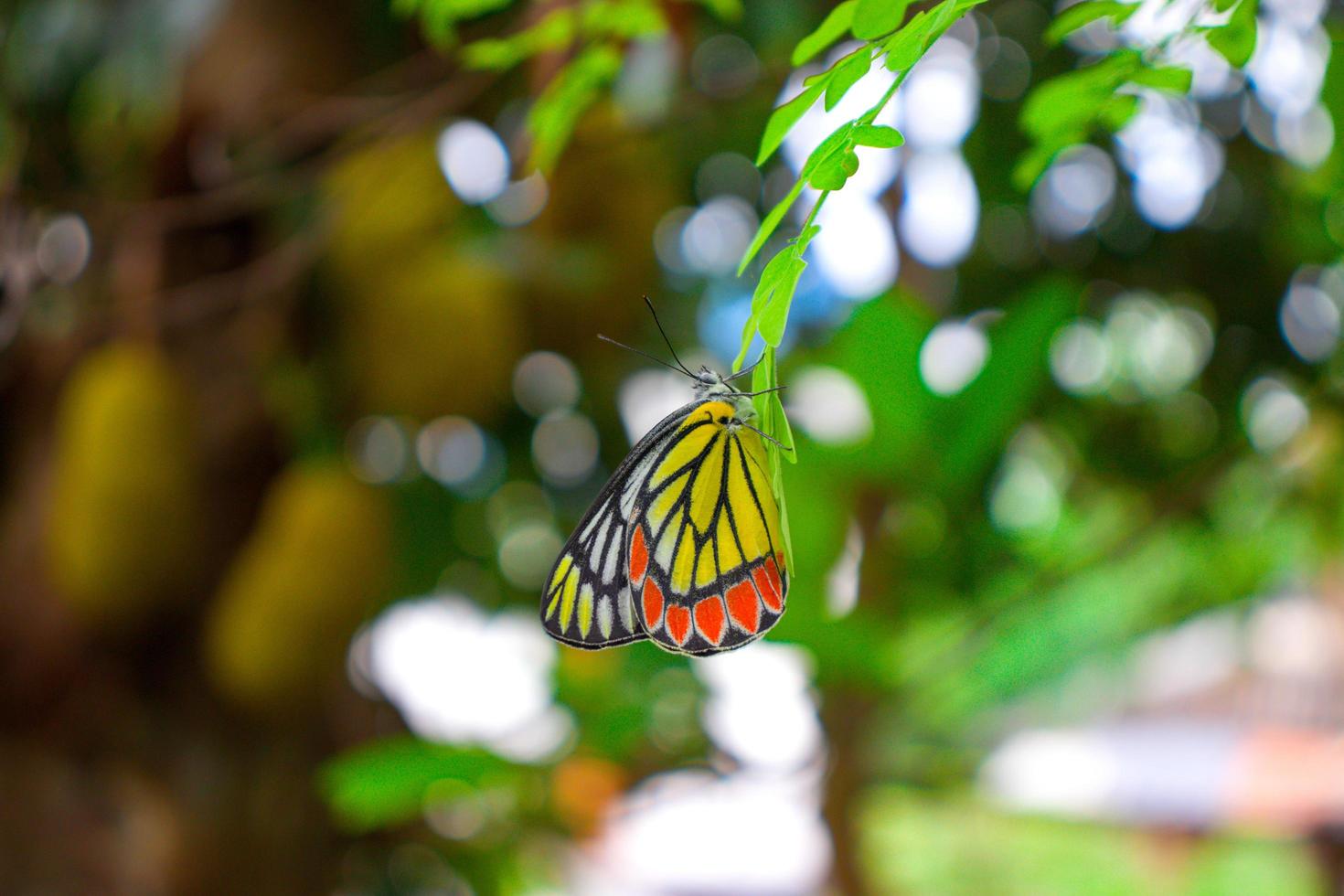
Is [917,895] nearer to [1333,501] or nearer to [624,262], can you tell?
[1333,501]

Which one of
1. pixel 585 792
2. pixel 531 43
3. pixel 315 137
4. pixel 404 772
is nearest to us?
pixel 531 43

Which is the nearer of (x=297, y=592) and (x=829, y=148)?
(x=829, y=148)

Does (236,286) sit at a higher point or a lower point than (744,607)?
Result: higher

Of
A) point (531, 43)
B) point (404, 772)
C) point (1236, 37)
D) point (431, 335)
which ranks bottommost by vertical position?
point (404, 772)

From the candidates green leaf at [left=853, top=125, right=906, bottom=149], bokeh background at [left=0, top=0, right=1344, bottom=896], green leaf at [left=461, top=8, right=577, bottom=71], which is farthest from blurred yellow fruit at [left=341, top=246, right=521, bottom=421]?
green leaf at [left=853, top=125, right=906, bottom=149]

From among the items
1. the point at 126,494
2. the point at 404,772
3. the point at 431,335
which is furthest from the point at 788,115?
the point at 126,494

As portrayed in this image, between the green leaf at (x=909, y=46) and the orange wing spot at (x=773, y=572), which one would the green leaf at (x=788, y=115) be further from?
the orange wing spot at (x=773, y=572)

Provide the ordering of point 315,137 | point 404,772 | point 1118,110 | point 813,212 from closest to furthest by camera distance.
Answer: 1. point 813,212
2. point 1118,110
3. point 404,772
4. point 315,137

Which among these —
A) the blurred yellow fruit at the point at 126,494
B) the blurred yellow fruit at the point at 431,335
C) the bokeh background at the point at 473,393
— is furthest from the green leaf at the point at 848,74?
the blurred yellow fruit at the point at 126,494

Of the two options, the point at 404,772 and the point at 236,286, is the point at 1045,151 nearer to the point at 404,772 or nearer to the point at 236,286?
the point at 404,772
